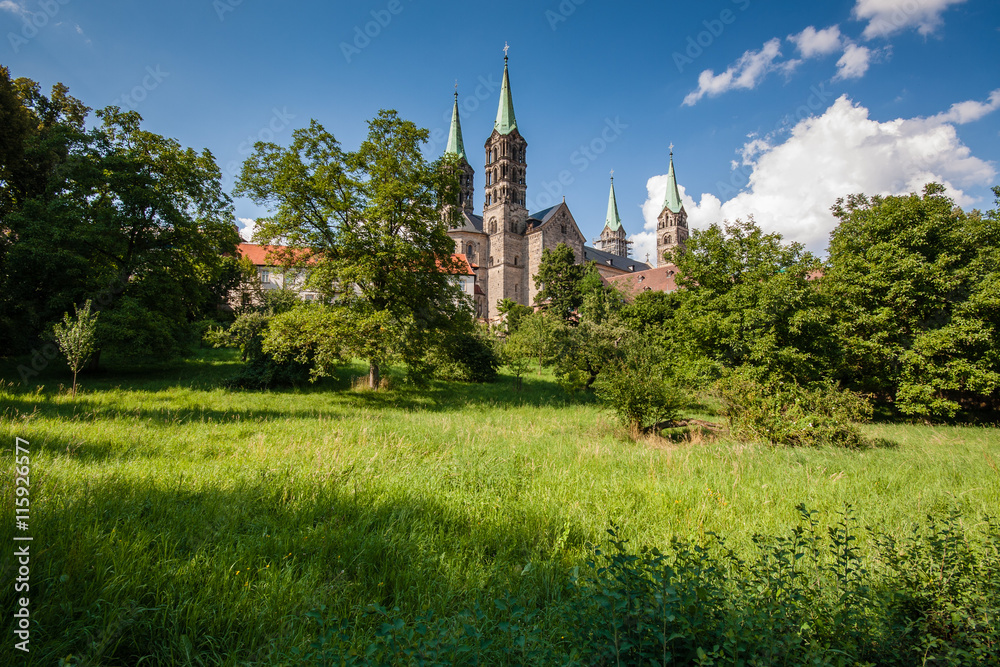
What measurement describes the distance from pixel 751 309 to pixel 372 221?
13.8 metres

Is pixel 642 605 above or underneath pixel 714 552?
above

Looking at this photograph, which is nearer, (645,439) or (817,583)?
(817,583)

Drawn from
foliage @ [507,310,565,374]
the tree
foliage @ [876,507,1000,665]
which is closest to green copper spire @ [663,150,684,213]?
the tree

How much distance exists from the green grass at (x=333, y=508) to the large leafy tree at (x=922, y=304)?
26.4 ft

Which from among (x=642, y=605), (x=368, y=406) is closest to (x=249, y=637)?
(x=642, y=605)

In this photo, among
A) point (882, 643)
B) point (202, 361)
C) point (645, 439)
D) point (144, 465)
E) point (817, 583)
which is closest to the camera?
point (882, 643)

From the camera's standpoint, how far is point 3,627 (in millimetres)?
2139

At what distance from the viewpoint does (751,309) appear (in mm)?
14359

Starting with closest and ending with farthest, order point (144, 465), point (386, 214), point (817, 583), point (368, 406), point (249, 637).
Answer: point (249, 637) → point (817, 583) → point (144, 465) → point (368, 406) → point (386, 214)

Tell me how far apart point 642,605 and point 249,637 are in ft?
7.72

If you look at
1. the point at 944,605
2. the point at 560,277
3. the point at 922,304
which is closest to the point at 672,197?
the point at 560,277

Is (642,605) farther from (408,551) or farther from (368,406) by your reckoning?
(368,406)

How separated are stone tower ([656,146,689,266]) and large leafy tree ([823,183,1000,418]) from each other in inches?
3017

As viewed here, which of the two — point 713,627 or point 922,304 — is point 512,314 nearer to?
point 922,304
